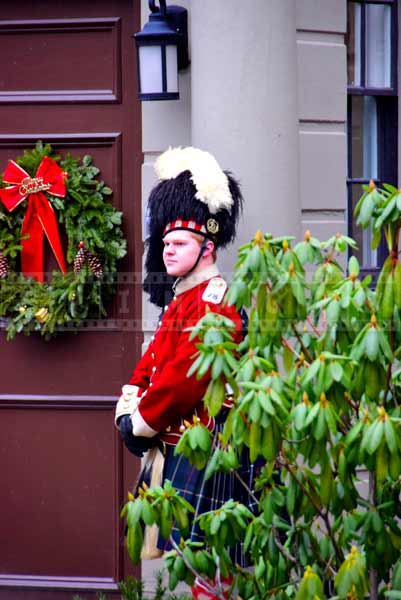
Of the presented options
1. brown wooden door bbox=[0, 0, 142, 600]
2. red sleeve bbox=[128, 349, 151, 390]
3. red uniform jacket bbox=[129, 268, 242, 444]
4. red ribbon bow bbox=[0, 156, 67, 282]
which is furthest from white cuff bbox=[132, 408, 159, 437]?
red ribbon bow bbox=[0, 156, 67, 282]

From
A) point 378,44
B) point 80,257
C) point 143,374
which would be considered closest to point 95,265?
point 80,257

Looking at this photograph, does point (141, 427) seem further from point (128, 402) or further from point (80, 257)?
point (80, 257)

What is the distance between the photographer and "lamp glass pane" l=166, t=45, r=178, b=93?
4.49m

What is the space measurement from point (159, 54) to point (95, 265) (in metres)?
1.04

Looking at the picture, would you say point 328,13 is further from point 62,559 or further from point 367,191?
point 62,559

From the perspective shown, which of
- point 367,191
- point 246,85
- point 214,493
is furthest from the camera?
point 246,85

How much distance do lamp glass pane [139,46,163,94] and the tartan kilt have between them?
5.19 ft

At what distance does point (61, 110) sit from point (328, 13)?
4.61 ft

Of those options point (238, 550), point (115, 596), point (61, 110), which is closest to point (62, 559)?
point (115, 596)

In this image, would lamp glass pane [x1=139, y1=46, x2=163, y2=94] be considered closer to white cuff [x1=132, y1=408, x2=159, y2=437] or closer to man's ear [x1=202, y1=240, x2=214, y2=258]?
man's ear [x1=202, y1=240, x2=214, y2=258]

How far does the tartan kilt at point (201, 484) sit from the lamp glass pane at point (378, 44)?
2288mm

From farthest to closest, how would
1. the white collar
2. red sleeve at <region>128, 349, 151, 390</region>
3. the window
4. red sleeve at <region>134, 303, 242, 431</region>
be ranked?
the window
red sleeve at <region>128, 349, 151, 390</region>
the white collar
red sleeve at <region>134, 303, 242, 431</region>

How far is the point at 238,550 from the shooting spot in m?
4.01

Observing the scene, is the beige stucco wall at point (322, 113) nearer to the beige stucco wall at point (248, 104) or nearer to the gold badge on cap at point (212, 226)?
the beige stucco wall at point (248, 104)
